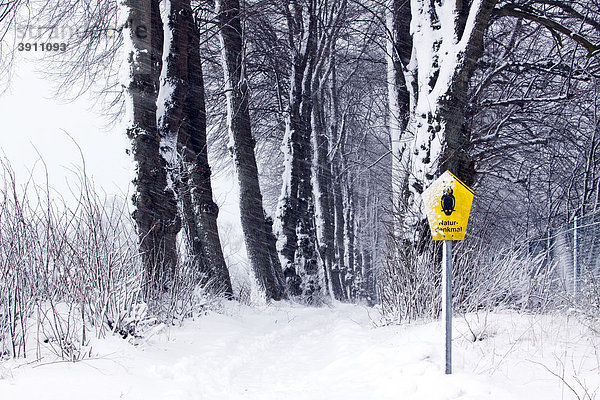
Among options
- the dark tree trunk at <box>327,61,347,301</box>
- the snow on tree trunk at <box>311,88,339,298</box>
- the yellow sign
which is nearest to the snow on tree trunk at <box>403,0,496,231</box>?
the yellow sign

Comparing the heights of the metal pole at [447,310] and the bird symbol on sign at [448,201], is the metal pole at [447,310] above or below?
below

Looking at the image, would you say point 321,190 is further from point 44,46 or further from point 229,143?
point 44,46

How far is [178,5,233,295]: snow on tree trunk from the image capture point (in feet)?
31.3

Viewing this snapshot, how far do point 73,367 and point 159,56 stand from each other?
481 cm

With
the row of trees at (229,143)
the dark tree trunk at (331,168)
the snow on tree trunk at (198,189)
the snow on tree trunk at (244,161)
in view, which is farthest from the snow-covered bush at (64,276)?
the dark tree trunk at (331,168)

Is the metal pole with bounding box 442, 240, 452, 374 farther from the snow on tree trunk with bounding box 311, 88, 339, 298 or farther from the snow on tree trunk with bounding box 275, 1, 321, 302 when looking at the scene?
the snow on tree trunk with bounding box 311, 88, 339, 298

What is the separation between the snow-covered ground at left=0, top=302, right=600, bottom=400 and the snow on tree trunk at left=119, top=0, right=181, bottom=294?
1199 mm

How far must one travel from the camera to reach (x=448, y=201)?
3.86 meters

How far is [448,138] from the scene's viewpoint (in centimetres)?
697

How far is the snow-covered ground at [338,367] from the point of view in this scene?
133 inches

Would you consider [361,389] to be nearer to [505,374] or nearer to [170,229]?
[505,374]

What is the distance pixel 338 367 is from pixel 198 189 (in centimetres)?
544

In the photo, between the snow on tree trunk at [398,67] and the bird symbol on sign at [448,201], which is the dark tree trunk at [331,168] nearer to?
the snow on tree trunk at [398,67]

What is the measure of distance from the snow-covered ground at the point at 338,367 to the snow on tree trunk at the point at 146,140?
1.20 meters
